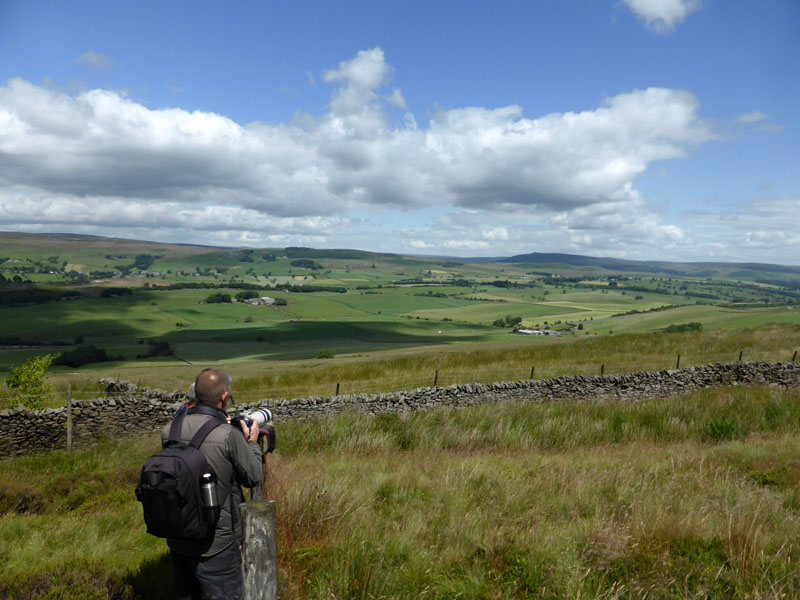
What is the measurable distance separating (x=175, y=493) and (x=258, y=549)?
2.19 feet

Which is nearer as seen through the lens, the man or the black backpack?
the black backpack

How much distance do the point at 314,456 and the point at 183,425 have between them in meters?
5.40

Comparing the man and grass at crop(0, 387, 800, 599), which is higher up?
the man

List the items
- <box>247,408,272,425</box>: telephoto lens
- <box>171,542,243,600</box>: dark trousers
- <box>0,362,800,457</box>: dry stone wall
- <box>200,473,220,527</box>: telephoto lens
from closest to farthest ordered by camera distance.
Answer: <box>200,473,220,527</box>: telephoto lens, <box>171,542,243,600</box>: dark trousers, <box>247,408,272,425</box>: telephoto lens, <box>0,362,800,457</box>: dry stone wall

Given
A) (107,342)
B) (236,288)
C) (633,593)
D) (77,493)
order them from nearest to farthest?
(633,593) < (77,493) < (107,342) < (236,288)

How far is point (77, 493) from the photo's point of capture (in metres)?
6.72

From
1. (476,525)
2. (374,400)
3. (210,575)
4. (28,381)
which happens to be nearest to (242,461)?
(210,575)

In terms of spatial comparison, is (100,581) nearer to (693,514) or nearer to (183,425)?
(183,425)

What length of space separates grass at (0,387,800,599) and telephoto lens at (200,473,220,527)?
0.97 meters

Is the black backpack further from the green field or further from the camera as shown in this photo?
the green field

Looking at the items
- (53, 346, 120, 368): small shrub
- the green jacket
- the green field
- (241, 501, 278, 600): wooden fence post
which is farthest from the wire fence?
A: (53, 346, 120, 368): small shrub

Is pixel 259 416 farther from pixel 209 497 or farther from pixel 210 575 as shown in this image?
pixel 210 575

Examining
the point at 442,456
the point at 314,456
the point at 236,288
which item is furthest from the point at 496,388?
the point at 236,288

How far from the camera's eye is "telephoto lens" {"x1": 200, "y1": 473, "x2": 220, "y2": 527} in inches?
105
